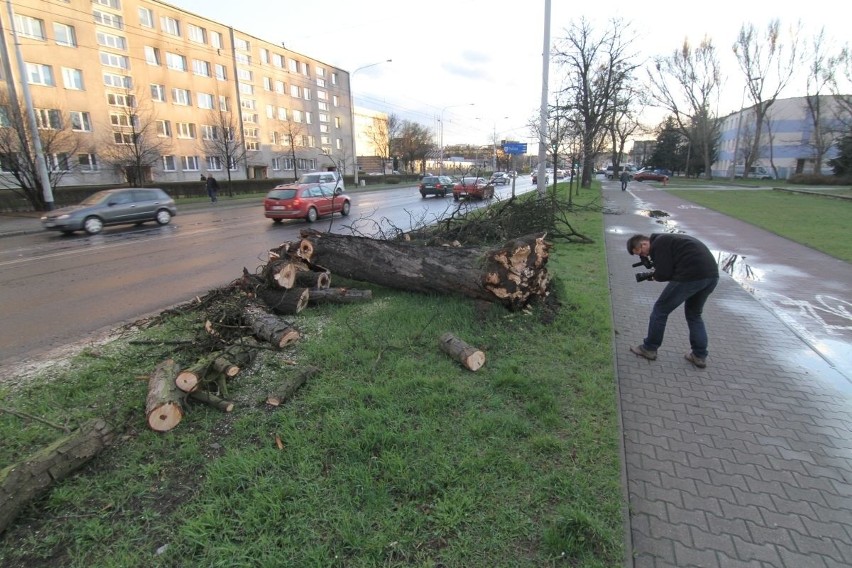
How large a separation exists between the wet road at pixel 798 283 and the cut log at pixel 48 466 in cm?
636

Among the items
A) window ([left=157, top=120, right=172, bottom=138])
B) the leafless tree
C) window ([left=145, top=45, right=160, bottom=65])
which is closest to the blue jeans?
the leafless tree

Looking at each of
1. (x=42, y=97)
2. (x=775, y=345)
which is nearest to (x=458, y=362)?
(x=775, y=345)

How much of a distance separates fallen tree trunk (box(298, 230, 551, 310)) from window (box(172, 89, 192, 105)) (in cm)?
4329

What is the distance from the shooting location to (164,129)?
40.5 meters

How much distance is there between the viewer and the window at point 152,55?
38750 millimetres

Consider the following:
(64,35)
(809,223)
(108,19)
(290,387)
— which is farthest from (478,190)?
(108,19)

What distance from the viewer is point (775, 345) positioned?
5.29 m

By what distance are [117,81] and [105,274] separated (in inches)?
1428

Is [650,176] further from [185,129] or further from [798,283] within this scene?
[798,283]

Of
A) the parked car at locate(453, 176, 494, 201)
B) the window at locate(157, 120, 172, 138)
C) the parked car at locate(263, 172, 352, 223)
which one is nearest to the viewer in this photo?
the parked car at locate(453, 176, 494, 201)

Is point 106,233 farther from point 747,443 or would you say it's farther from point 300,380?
point 747,443

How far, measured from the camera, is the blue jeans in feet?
14.8

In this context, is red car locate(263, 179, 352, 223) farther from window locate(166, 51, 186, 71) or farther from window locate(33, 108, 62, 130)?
window locate(166, 51, 186, 71)

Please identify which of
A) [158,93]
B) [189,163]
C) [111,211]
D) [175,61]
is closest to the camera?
[111,211]
